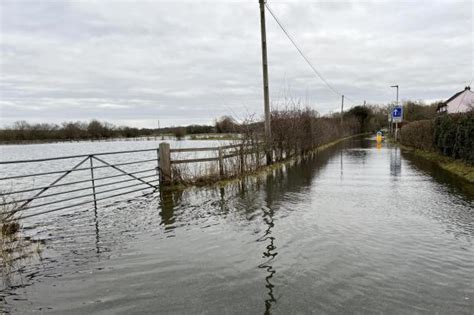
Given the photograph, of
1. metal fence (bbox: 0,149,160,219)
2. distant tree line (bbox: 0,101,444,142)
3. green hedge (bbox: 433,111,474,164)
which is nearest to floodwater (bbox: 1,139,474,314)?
metal fence (bbox: 0,149,160,219)

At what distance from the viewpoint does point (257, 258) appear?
4863mm

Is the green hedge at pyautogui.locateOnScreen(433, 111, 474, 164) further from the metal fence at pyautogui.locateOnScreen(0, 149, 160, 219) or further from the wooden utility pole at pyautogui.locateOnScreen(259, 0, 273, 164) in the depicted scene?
the metal fence at pyautogui.locateOnScreen(0, 149, 160, 219)

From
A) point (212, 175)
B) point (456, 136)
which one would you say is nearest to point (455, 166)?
point (456, 136)

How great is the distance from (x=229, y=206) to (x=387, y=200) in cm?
404

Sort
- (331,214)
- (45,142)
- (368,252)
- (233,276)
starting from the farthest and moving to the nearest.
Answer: (45,142) < (331,214) < (368,252) < (233,276)

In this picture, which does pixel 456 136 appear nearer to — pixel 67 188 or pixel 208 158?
pixel 208 158

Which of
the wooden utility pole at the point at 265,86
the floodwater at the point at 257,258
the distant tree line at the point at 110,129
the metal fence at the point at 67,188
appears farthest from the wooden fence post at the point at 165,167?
the distant tree line at the point at 110,129

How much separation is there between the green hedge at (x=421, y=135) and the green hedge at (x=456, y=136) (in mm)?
1476

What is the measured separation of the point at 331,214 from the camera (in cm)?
723

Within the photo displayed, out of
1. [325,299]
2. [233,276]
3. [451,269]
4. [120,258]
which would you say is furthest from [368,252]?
[120,258]

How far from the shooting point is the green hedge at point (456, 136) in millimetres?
12715

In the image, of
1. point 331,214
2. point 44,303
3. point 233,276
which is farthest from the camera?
point 331,214

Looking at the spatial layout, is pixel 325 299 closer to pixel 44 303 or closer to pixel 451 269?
pixel 451 269

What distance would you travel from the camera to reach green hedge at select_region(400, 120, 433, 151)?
2007cm
